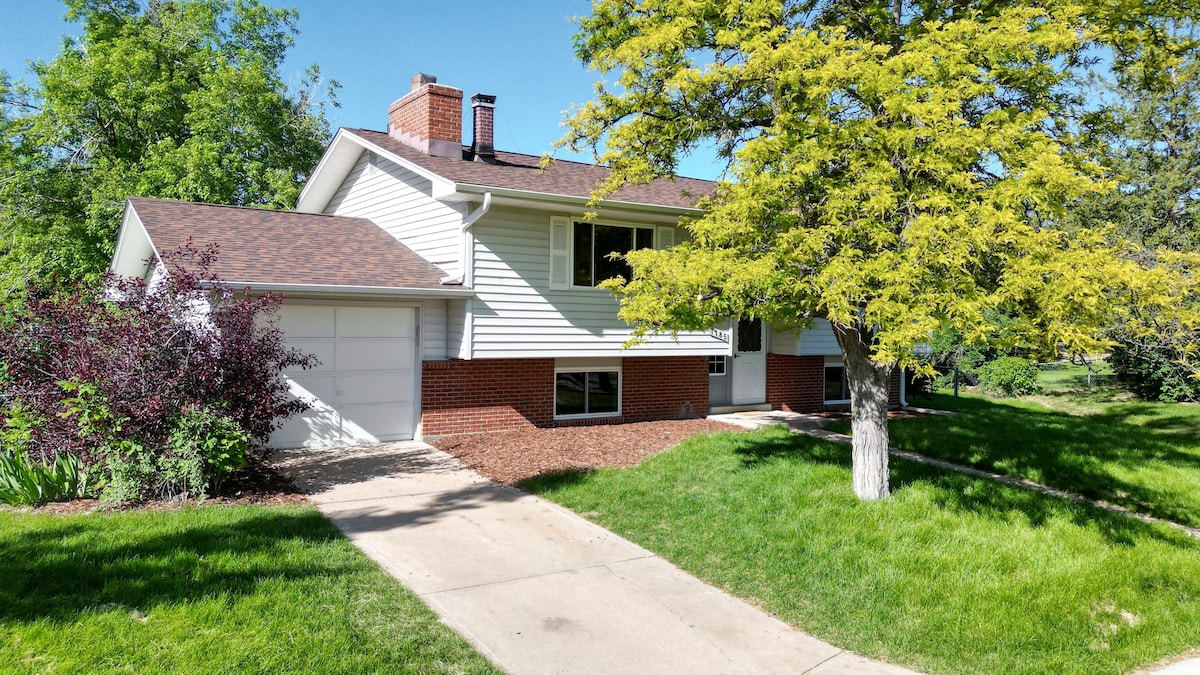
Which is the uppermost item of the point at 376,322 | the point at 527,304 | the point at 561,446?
the point at 527,304

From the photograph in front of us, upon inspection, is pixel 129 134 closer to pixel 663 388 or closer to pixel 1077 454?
pixel 663 388

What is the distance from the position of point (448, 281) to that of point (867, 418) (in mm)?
6805

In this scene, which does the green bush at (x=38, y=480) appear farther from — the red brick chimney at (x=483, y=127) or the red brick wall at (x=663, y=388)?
the red brick wall at (x=663, y=388)

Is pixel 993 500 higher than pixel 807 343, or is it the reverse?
pixel 807 343

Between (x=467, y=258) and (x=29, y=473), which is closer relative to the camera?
(x=29, y=473)

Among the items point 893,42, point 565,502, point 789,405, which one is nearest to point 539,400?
point 565,502

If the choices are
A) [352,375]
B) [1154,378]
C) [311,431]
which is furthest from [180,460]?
[1154,378]

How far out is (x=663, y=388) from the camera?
14969mm

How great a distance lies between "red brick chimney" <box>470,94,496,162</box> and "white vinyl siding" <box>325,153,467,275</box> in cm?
146

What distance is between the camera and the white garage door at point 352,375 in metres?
11.2

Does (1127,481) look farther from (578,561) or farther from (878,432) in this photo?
(578,561)

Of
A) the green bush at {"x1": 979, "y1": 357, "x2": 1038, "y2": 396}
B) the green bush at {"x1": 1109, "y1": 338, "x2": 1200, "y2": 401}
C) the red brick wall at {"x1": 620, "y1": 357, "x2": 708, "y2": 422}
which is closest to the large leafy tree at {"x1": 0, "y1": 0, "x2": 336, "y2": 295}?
the red brick wall at {"x1": 620, "y1": 357, "x2": 708, "y2": 422}

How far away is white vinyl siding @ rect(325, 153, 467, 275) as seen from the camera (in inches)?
491

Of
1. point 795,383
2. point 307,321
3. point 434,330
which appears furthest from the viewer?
point 795,383
